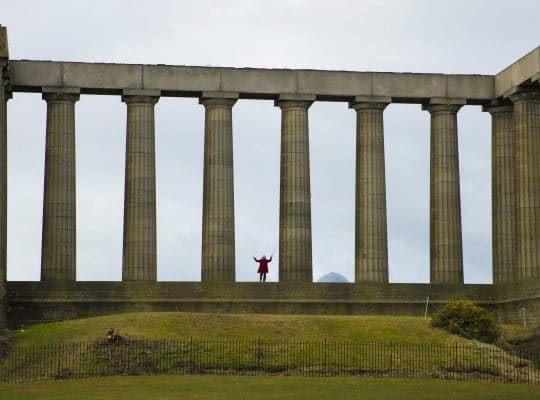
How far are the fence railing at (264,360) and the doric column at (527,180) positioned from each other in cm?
2188

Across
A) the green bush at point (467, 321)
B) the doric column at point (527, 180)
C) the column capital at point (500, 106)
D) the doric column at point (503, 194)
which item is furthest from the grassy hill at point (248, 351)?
the column capital at point (500, 106)

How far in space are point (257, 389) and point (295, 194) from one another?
37692 millimetres

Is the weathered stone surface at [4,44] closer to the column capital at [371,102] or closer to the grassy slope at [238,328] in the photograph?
the grassy slope at [238,328]

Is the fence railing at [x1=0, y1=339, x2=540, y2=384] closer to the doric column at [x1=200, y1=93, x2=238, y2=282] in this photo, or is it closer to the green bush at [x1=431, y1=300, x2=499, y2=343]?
the green bush at [x1=431, y1=300, x2=499, y2=343]

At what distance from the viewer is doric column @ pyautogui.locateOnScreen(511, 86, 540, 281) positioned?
114 m

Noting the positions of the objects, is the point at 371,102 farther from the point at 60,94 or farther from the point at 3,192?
the point at 3,192

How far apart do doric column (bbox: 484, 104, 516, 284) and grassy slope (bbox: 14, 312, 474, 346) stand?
19.2 metres

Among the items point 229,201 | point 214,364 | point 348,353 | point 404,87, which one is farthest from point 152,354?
point 404,87

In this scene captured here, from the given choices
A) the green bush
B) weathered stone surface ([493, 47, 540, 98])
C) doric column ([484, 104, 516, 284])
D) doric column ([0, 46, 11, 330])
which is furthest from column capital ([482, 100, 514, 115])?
doric column ([0, 46, 11, 330])

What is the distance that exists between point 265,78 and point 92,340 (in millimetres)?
31211

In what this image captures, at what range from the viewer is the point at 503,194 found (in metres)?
119

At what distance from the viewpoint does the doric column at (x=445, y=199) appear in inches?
4643

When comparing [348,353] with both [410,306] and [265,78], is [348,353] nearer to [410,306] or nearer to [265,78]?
[410,306]

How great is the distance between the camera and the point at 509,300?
114 meters
